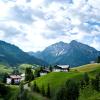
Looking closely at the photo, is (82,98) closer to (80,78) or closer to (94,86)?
(94,86)

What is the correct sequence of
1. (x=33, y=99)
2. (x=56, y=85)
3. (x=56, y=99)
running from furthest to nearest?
1. (x=56, y=85)
2. (x=33, y=99)
3. (x=56, y=99)

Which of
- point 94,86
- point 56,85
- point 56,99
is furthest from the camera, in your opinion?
point 56,85

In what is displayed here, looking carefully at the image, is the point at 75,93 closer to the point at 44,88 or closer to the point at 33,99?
the point at 33,99

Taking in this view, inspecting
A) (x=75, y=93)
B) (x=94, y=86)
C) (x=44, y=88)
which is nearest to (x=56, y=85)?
(x=44, y=88)

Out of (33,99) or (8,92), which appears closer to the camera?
(33,99)

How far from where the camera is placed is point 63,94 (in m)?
146

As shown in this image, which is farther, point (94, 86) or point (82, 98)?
point (94, 86)

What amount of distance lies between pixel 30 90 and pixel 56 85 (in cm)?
1817

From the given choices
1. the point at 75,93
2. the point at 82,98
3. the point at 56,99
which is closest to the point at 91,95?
the point at 82,98

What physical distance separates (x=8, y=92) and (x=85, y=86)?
143ft

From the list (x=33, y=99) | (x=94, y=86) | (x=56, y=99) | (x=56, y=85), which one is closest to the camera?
(x=56, y=99)

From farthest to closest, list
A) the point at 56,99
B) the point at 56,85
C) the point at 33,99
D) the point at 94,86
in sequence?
the point at 56,85
the point at 94,86
the point at 33,99
the point at 56,99

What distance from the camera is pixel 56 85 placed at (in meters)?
190

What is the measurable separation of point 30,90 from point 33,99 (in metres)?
19.4
